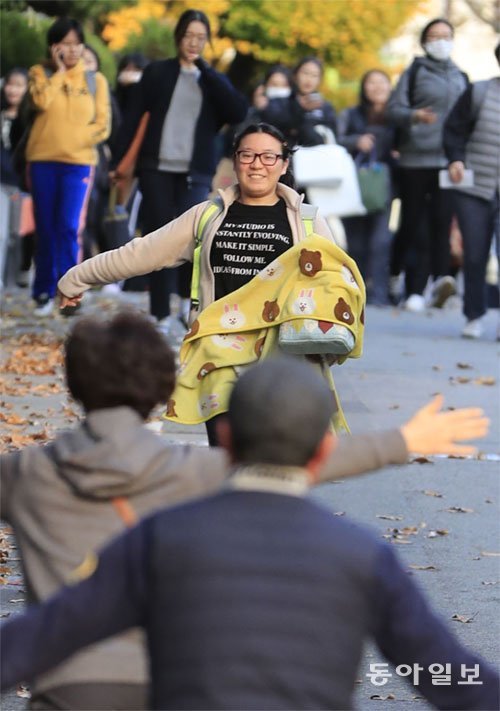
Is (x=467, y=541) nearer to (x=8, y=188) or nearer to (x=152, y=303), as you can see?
(x=152, y=303)

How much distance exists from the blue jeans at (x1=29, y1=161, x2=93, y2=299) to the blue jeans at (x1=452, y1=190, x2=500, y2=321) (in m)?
2.79

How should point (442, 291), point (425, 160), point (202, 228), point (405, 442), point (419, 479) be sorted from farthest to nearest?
1. point (442, 291)
2. point (425, 160)
3. point (419, 479)
4. point (202, 228)
5. point (405, 442)

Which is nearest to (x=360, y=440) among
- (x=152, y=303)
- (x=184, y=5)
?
(x=152, y=303)

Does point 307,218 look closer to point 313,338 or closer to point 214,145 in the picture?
point 313,338

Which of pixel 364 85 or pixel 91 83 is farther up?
pixel 91 83

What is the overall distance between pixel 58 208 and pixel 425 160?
398 cm

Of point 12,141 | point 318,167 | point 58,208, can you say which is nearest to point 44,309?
point 58,208

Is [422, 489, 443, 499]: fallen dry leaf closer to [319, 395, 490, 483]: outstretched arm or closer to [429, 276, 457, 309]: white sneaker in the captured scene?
[319, 395, 490, 483]: outstretched arm

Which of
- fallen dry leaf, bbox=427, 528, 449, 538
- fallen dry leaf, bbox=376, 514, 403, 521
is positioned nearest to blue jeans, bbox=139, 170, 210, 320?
fallen dry leaf, bbox=376, 514, 403, 521

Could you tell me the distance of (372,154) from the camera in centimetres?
1622

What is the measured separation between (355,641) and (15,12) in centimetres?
1959

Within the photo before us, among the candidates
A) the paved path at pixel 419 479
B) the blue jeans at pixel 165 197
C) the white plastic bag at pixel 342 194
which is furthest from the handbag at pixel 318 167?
the blue jeans at pixel 165 197

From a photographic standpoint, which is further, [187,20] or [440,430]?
[187,20]

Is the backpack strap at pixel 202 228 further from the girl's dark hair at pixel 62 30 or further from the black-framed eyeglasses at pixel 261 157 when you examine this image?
the girl's dark hair at pixel 62 30
